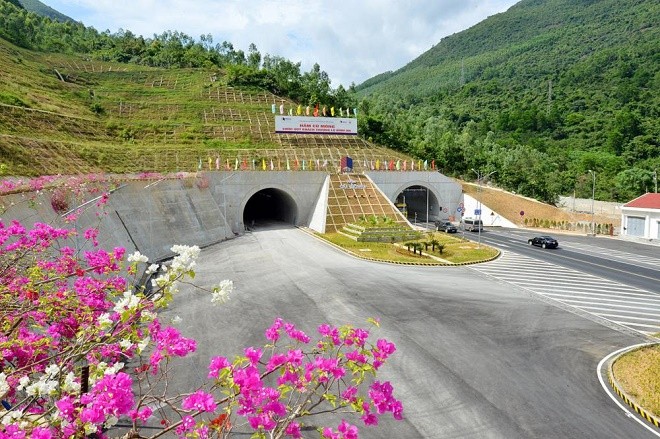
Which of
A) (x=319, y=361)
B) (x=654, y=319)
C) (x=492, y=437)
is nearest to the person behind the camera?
(x=319, y=361)

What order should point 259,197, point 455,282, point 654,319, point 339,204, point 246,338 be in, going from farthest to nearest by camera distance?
point 259,197 < point 339,204 < point 455,282 < point 654,319 < point 246,338

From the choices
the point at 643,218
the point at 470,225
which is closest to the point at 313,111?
the point at 470,225

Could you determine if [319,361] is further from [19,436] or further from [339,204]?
[339,204]

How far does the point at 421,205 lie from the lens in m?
62.2

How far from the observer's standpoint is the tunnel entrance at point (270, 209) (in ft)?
164

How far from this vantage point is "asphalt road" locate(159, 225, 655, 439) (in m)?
12.4

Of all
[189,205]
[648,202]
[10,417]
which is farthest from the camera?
[648,202]

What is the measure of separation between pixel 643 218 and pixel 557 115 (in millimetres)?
77510

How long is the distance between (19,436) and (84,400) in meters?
0.58

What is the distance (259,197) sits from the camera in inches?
2494

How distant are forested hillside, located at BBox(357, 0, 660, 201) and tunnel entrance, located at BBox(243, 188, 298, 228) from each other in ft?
85.7

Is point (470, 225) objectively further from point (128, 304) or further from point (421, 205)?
point (128, 304)

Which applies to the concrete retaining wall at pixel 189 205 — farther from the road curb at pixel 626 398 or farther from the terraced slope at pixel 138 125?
the road curb at pixel 626 398

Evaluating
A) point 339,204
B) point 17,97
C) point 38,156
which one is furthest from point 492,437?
point 17,97
